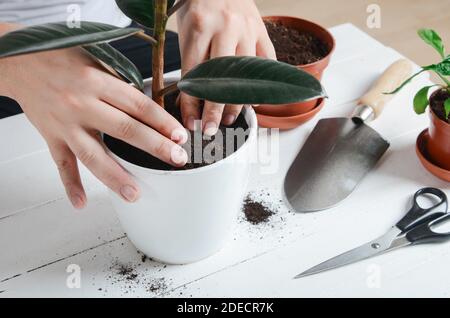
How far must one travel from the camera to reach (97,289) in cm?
70

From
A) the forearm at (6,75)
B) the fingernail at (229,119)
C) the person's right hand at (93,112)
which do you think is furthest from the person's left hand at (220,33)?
the forearm at (6,75)

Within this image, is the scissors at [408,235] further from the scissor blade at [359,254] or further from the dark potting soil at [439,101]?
the dark potting soil at [439,101]

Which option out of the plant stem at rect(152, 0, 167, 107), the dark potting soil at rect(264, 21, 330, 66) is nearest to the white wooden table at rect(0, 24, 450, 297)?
the dark potting soil at rect(264, 21, 330, 66)

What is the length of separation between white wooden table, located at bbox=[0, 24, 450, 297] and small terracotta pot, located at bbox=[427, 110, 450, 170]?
30 mm

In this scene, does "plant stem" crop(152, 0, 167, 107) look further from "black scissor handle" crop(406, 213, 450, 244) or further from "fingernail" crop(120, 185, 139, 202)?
"black scissor handle" crop(406, 213, 450, 244)

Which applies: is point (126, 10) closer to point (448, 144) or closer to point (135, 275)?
point (135, 275)

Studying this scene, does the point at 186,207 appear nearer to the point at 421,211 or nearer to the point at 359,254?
the point at 359,254

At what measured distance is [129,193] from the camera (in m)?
0.62

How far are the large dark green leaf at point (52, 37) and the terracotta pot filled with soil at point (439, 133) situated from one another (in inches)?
19.5

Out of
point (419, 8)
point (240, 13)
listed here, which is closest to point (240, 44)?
point (240, 13)

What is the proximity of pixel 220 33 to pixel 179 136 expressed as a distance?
210 mm

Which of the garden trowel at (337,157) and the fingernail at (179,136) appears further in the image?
the garden trowel at (337,157)

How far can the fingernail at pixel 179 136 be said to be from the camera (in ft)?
2.01

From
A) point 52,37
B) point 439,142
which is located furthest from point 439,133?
point 52,37
